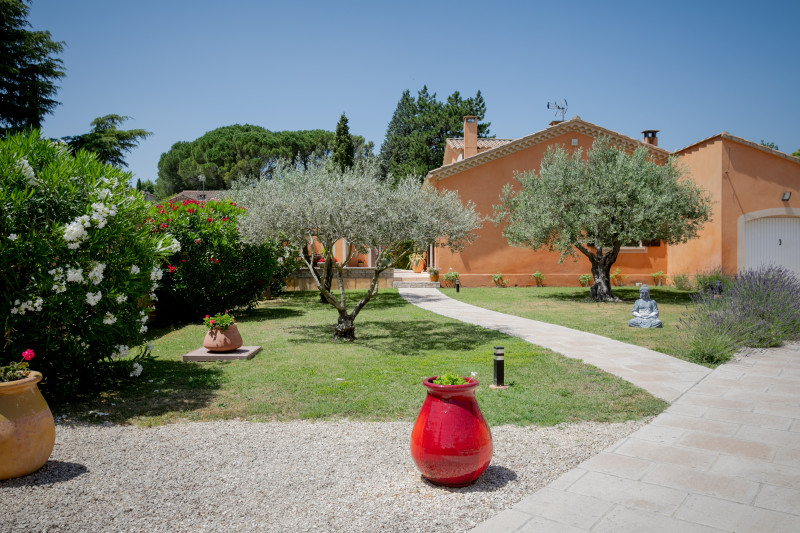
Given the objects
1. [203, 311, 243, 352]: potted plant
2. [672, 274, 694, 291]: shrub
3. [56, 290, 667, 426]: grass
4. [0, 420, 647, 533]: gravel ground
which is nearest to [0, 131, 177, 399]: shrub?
[56, 290, 667, 426]: grass

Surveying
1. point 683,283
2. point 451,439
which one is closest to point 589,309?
point 683,283

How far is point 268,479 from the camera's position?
4.24 metres

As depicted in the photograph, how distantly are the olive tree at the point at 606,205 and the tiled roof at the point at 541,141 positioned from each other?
4613 mm

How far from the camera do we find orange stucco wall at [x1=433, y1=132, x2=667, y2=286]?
23.2 m

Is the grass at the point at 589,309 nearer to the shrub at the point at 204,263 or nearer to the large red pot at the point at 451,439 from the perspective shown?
the large red pot at the point at 451,439

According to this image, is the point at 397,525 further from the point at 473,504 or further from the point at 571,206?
the point at 571,206

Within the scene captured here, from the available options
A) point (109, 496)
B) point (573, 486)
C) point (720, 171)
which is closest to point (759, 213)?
point (720, 171)

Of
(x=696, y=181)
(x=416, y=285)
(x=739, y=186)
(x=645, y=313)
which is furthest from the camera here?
(x=416, y=285)

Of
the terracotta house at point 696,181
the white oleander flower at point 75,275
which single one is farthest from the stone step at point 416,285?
the white oleander flower at point 75,275

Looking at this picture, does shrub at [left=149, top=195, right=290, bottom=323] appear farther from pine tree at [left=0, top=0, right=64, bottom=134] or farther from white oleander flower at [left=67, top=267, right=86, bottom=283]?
pine tree at [left=0, top=0, right=64, bottom=134]

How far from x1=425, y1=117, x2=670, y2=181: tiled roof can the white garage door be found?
4914mm

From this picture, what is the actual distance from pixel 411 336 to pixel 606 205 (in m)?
9.26

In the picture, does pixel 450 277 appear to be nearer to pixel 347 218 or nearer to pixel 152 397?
pixel 347 218

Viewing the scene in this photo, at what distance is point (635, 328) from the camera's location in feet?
39.3
